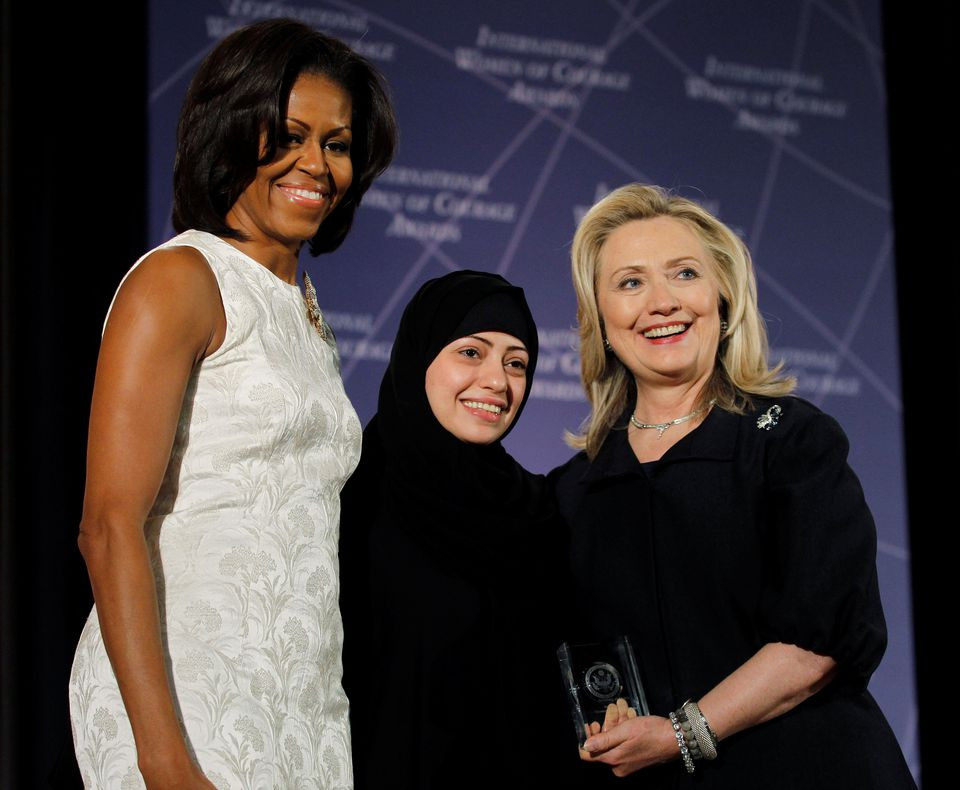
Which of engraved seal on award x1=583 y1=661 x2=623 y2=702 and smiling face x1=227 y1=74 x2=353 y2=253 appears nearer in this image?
smiling face x1=227 y1=74 x2=353 y2=253

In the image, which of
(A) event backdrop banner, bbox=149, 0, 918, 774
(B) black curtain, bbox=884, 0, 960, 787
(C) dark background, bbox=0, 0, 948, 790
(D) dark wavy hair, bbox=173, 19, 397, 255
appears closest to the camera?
(D) dark wavy hair, bbox=173, 19, 397, 255

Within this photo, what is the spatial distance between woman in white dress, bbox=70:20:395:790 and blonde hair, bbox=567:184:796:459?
691mm

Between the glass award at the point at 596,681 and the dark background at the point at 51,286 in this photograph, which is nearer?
the glass award at the point at 596,681

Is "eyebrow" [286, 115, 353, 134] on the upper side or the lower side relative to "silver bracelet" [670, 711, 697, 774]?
upper

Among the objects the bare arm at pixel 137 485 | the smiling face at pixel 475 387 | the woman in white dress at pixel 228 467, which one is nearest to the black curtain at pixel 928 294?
the smiling face at pixel 475 387

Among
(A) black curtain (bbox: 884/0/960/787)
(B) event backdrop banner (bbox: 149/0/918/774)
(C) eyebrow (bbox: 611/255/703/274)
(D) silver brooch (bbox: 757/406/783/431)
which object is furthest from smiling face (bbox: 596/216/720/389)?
(A) black curtain (bbox: 884/0/960/787)

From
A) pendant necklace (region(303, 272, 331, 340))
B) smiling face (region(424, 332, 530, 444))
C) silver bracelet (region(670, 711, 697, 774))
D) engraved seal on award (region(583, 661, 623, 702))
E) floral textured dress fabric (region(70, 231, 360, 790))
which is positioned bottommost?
silver bracelet (region(670, 711, 697, 774))

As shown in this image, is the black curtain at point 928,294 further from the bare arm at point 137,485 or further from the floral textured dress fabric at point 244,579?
the bare arm at point 137,485

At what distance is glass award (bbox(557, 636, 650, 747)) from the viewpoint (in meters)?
2.17

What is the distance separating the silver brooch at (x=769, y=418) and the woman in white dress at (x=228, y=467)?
796mm

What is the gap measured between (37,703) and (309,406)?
1743 millimetres

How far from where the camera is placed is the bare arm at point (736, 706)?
2.15 metres

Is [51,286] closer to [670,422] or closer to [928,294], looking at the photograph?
[670,422]

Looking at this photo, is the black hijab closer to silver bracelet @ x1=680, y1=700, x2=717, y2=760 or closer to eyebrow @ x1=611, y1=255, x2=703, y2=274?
eyebrow @ x1=611, y1=255, x2=703, y2=274
